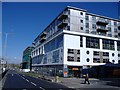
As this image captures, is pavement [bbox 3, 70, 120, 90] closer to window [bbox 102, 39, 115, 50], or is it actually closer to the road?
the road

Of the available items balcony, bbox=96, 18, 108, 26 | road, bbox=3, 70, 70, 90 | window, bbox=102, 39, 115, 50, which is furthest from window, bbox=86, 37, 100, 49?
road, bbox=3, 70, 70, 90

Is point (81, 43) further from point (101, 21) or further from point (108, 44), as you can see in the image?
point (101, 21)

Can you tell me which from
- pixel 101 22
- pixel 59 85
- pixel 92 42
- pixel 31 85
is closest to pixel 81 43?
pixel 92 42

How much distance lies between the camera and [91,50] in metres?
64.5

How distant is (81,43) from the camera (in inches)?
2484

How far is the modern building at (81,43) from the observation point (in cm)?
6028

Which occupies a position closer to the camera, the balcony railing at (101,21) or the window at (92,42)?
the window at (92,42)

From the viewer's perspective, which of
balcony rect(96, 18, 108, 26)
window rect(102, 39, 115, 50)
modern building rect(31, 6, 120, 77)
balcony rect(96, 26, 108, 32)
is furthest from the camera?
balcony rect(96, 18, 108, 26)

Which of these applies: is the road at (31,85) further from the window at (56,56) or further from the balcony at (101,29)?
the balcony at (101,29)

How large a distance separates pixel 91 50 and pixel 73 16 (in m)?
12.0

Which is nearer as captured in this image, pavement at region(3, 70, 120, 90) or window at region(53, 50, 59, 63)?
pavement at region(3, 70, 120, 90)

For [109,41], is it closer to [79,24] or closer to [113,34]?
[113,34]

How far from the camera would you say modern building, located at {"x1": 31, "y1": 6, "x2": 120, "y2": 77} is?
60.3m

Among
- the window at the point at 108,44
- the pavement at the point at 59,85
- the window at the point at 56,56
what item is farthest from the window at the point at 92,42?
the pavement at the point at 59,85
